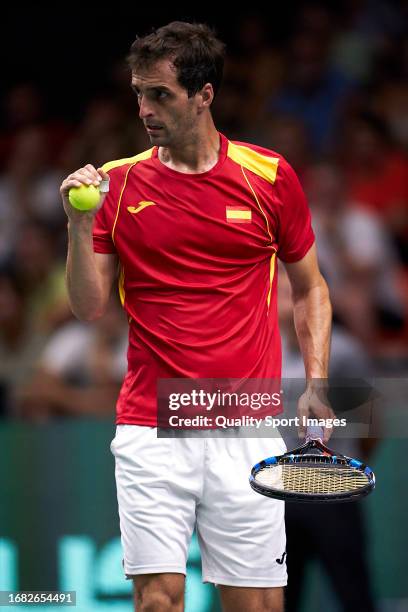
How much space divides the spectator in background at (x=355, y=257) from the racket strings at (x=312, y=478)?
3.18m

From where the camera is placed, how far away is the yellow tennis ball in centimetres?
421

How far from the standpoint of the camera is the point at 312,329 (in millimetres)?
4730

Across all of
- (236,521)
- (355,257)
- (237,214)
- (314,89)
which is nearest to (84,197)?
(237,214)

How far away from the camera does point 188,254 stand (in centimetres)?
457

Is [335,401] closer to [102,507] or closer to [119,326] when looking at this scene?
[102,507]

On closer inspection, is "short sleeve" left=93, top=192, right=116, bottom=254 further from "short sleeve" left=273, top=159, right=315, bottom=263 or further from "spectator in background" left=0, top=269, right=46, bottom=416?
"spectator in background" left=0, top=269, right=46, bottom=416

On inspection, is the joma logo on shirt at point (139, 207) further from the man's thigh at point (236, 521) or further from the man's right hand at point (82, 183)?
the man's thigh at point (236, 521)

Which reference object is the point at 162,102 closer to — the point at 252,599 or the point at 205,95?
the point at 205,95

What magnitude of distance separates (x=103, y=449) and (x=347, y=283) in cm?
201

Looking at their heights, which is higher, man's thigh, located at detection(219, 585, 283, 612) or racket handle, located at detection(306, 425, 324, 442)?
racket handle, located at detection(306, 425, 324, 442)

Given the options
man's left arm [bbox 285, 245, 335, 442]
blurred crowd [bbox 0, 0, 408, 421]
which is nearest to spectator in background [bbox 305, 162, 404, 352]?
blurred crowd [bbox 0, 0, 408, 421]

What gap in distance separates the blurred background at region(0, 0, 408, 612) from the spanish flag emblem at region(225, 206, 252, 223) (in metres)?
1.65

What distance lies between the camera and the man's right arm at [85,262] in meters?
4.24

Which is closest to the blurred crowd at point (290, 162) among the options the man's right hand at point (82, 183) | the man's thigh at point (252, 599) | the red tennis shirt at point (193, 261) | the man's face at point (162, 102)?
the red tennis shirt at point (193, 261)
